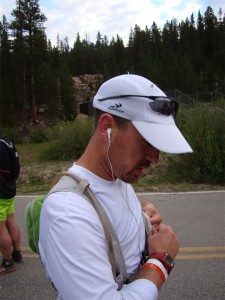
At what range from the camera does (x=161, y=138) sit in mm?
1354

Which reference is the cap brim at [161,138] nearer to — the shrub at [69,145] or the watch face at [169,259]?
the watch face at [169,259]

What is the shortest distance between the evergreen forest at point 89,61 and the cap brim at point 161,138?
32.0m

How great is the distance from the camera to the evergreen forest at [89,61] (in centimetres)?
5725

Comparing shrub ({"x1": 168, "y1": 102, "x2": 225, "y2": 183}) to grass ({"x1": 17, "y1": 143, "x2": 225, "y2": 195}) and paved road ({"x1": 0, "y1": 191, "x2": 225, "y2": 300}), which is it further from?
paved road ({"x1": 0, "y1": 191, "x2": 225, "y2": 300})

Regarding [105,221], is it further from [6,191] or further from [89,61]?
[89,61]

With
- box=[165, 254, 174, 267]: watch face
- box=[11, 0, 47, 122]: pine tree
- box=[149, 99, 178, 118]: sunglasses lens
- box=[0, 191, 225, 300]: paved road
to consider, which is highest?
box=[11, 0, 47, 122]: pine tree

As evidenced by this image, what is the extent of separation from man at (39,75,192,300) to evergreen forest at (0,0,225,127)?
31.8m

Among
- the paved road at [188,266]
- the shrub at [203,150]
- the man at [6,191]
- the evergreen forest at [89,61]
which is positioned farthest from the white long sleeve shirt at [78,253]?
the evergreen forest at [89,61]

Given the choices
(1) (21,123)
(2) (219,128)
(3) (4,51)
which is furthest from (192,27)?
(2) (219,128)

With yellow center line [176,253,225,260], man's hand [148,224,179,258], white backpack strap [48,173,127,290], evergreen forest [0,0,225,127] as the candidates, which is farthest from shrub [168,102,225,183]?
evergreen forest [0,0,225,127]

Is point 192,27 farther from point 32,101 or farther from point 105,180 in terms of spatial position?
point 105,180

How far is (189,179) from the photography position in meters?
9.30

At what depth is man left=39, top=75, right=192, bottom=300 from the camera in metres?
1.16

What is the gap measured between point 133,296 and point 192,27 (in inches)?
4180
